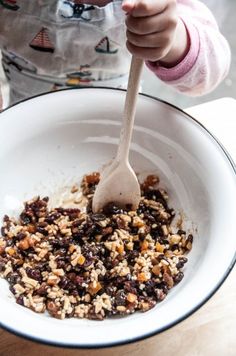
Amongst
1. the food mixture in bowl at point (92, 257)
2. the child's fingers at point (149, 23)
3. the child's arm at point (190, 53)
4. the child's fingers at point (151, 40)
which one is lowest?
the food mixture in bowl at point (92, 257)

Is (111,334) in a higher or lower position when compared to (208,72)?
lower

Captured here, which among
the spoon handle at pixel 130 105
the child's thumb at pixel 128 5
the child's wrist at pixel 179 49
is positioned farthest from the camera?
the child's wrist at pixel 179 49

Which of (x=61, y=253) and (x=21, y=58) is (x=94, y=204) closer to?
(x=61, y=253)

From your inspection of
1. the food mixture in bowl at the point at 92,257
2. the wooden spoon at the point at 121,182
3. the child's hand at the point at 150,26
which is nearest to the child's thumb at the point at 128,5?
the child's hand at the point at 150,26

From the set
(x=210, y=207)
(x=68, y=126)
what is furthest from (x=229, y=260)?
(x=68, y=126)

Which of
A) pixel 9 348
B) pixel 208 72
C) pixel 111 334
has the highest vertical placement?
pixel 208 72

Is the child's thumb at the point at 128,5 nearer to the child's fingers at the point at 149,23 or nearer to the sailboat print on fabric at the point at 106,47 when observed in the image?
the child's fingers at the point at 149,23

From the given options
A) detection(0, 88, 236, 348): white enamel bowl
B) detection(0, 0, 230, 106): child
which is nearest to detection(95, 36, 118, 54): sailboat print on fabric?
detection(0, 0, 230, 106): child
